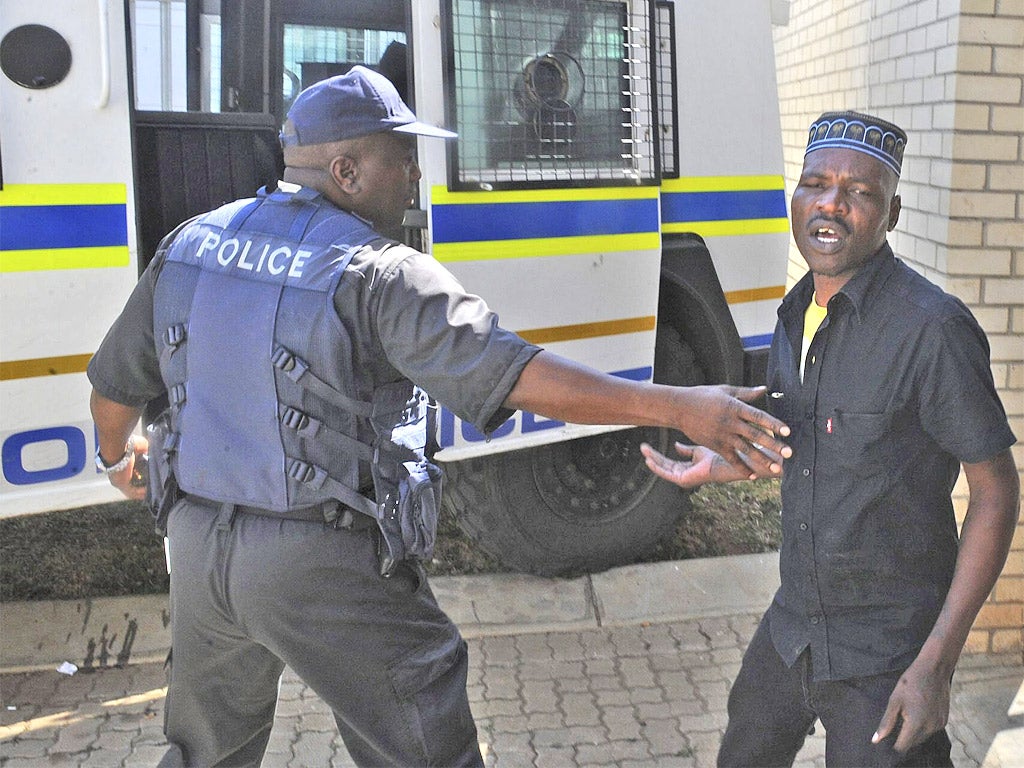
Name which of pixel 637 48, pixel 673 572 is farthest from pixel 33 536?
pixel 637 48

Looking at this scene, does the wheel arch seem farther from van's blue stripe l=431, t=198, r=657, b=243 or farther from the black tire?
van's blue stripe l=431, t=198, r=657, b=243

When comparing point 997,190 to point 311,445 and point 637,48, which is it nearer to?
point 637,48

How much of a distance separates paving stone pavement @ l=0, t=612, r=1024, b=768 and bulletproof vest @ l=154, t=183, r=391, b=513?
150cm

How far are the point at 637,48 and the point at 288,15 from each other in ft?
4.46

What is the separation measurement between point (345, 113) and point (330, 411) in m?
0.60

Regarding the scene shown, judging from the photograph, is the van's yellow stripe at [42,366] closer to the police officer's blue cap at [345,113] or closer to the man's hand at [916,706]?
the police officer's blue cap at [345,113]

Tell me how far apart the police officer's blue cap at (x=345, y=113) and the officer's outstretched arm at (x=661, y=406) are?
595 millimetres

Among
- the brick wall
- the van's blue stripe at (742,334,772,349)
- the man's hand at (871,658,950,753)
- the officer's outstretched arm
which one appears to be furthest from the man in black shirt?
the van's blue stripe at (742,334,772,349)

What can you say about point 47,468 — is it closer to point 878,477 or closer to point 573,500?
point 573,500

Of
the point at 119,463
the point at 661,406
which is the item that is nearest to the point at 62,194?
the point at 119,463

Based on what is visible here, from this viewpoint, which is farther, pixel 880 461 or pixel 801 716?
pixel 801 716

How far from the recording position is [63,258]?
3383mm

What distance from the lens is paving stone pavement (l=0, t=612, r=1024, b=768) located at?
3.48 meters

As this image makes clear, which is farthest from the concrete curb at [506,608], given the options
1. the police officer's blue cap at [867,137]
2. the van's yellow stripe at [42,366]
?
the police officer's blue cap at [867,137]
